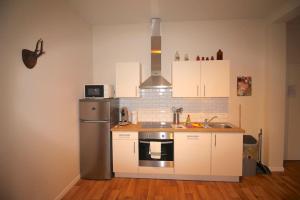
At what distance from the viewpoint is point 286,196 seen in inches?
99.3

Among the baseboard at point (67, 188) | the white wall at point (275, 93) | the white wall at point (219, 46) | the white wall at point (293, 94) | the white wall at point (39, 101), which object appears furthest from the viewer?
the white wall at point (293, 94)

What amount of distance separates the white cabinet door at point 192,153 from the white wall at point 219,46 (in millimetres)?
973

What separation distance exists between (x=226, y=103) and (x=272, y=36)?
142cm

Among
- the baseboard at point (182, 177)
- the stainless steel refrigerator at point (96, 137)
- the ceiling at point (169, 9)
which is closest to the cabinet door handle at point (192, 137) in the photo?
the baseboard at point (182, 177)

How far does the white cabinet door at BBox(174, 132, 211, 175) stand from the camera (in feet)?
9.50

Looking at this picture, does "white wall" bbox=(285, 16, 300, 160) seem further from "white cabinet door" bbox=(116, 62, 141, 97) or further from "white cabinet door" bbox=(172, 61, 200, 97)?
→ "white cabinet door" bbox=(116, 62, 141, 97)

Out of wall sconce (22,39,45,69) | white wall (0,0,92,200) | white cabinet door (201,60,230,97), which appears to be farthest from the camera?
white cabinet door (201,60,230,97)

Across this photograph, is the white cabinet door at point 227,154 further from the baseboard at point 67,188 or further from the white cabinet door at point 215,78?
the baseboard at point 67,188

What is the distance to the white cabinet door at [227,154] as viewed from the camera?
2842 millimetres

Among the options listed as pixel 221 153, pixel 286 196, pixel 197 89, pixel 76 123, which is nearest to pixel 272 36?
pixel 197 89

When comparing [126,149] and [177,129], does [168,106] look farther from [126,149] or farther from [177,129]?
[126,149]

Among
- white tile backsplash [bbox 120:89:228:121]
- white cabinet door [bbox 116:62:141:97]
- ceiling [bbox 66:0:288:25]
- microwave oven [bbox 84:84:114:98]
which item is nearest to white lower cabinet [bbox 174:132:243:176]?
white tile backsplash [bbox 120:89:228:121]

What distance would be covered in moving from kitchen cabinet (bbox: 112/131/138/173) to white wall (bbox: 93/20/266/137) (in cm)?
127

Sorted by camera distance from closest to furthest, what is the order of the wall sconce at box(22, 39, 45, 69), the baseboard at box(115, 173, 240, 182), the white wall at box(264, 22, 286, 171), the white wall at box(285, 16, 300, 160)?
1. the wall sconce at box(22, 39, 45, 69)
2. the baseboard at box(115, 173, 240, 182)
3. the white wall at box(264, 22, 286, 171)
4. the white wall at box(285, 16, 300, 160)
